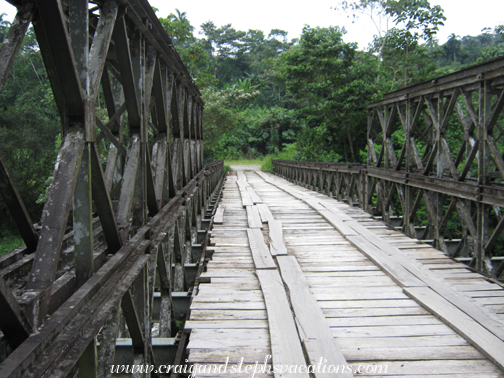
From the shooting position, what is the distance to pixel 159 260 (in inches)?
163

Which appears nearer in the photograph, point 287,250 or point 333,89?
point 287,250

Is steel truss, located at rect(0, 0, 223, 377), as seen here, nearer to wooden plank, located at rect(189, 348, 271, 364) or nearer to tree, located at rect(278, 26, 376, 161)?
wooden plank, located at rect(189, 348, 271, 364)

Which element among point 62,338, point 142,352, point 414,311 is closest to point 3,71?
point 62,338

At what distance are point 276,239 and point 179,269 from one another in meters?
1.56

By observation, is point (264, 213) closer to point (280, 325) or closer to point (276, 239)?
point (276, 239)

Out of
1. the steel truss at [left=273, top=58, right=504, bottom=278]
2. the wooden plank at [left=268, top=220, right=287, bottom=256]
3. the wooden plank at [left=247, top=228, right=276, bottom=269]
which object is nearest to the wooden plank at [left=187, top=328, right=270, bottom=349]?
the wooden plank at [left=247, top=228, right=276, bottom=269]

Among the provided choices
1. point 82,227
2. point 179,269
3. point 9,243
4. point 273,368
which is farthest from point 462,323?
point 9,243

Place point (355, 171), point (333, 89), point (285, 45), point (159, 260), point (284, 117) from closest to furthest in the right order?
point (159, 260) < point (355, 171) < point (333, 89) < point (284, 117) < point (285, 45)

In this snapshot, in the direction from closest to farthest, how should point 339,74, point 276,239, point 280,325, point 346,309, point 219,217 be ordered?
1. point 280,325
2. point 346,309
3. point 276,239
4. point 219,217
5. point 339,74

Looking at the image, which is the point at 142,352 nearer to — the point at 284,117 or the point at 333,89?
the point at 333,89

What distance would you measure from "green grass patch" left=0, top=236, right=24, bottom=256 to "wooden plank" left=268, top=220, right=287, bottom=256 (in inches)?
783

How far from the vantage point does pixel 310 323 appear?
3.04 m

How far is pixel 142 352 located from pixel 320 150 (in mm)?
21775

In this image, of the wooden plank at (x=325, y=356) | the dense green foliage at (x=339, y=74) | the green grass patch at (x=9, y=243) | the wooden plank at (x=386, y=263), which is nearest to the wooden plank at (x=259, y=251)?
the wooden plank at (x=386, y=263)
